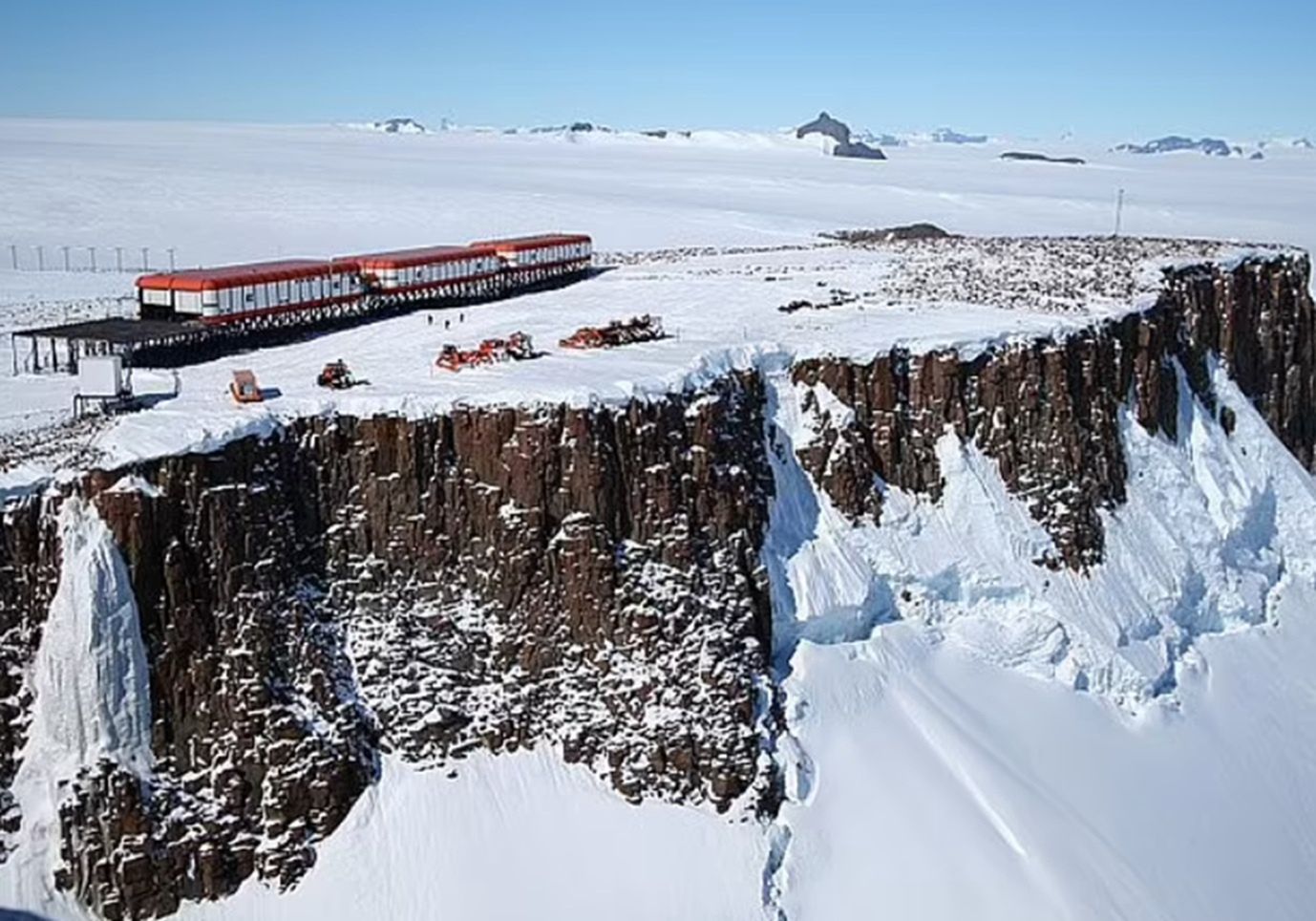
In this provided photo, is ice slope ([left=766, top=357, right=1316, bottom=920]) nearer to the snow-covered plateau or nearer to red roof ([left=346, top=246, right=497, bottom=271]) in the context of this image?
the snow-covered plateau

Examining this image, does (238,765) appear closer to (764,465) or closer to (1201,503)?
(764,465)

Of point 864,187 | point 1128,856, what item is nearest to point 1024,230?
point 864,187

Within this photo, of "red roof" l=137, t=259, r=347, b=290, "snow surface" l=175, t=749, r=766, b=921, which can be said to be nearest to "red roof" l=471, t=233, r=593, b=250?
"red roof" l=137, t=259, r=347, b=290

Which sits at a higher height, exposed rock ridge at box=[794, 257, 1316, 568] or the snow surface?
exposed rock ridge at box=[794, 257, 1316, 568]

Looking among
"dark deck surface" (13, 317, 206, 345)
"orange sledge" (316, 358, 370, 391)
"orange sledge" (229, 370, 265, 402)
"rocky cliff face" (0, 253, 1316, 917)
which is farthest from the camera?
"dark deck surface" (13, 317, 206, 345)

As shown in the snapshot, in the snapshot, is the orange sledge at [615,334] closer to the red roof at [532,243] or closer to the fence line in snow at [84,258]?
the red roof at [532,243]

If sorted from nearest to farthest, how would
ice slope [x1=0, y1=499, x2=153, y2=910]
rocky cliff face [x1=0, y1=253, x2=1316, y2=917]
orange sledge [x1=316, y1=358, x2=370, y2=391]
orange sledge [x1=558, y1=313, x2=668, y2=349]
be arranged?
ice slope [x1=0, y1=499, x2=153, y2=910], rocky cliff face [x1=0, y1=253, x2=1316, y2=917], orange sledge [x1=316, y1=358, x2=370, y2=391], orange sledge [x1=558, y1=313, x2=668, y2=349]
